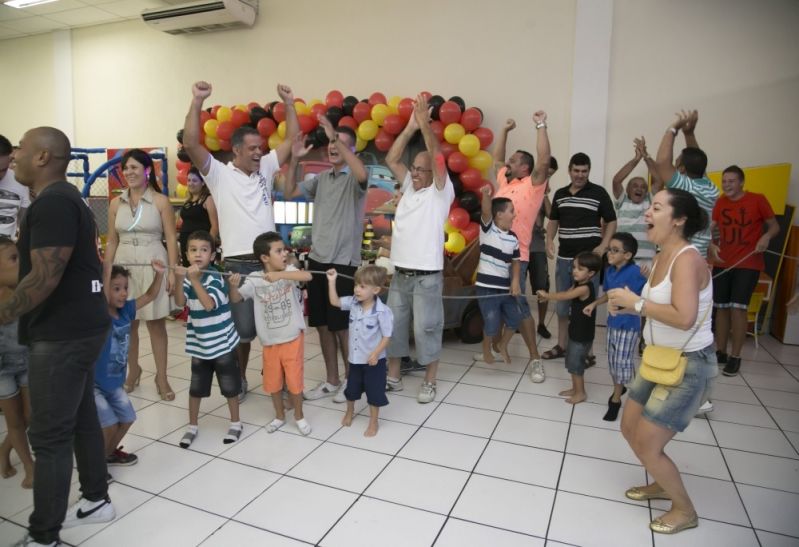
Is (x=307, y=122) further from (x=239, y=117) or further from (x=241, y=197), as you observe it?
(x=241, y=197)

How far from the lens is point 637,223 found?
467cm

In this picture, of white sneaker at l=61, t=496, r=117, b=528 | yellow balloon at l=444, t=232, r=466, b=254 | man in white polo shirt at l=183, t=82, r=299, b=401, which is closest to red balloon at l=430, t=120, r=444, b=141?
yellow balloon at l=444, t=232, r=466, b=254

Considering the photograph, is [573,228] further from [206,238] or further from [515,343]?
[206,238]

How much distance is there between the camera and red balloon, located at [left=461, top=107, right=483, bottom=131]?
→ 5680 mm

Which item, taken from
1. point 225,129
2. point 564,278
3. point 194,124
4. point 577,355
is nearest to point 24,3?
point 225,129

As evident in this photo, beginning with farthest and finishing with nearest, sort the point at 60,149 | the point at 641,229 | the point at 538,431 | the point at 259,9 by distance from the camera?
the point at 259,9 → the point at 641,229 → the point at 538,431 → the point at 60,149

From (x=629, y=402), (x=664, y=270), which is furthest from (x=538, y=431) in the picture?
(x=664, y=270)

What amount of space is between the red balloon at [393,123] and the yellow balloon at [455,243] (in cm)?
139

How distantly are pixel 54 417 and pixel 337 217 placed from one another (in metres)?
1.93

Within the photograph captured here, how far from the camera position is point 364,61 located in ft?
22.3

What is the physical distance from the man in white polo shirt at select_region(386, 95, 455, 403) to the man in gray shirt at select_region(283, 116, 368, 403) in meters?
0.26

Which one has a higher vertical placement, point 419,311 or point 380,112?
point 380,112

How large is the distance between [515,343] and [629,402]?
8.80 ft

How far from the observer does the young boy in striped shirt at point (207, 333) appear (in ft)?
9.11
